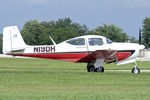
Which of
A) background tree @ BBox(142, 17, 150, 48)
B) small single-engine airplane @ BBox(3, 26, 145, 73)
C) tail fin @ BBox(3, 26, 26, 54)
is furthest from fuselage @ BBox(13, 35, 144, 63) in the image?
background tree @ BBox(142, 17, 150, 48)

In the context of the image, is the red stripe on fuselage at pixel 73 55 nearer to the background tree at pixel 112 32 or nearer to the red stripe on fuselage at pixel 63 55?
the red stripe on fuselage at pixel 63 55

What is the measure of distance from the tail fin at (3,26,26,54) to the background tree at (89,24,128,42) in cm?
10022

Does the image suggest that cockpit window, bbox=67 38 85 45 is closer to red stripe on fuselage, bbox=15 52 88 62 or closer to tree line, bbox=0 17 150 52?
red stripe on fuselage, bbox=15 52 88 62

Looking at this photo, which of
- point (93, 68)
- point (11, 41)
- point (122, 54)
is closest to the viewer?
point (122, 54)

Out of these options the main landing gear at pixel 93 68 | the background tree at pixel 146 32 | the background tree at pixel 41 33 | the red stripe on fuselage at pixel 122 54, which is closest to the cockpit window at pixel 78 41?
the main landing gear at pixel 93 68

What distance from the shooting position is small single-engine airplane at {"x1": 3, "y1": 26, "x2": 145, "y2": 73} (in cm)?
3359

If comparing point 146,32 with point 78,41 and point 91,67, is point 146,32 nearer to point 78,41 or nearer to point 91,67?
point 91,67

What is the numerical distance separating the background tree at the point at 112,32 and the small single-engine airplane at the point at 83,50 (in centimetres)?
10013

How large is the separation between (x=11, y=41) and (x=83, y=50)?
4536mm

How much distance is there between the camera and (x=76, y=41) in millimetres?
33875

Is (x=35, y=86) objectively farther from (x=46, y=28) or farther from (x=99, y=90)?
(x=46, y=28)

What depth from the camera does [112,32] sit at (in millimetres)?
136250

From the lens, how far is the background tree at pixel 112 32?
5335 inches

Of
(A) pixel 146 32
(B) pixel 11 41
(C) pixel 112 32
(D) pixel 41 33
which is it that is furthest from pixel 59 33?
(B) pixel 11 41
